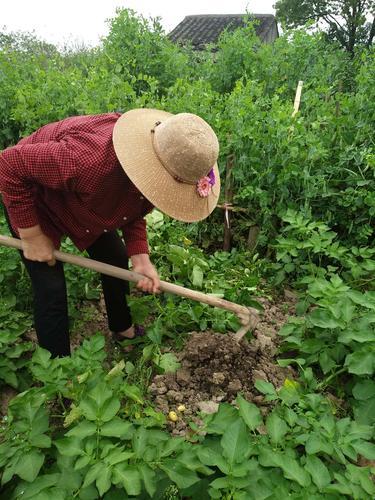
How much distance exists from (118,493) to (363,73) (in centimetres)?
399

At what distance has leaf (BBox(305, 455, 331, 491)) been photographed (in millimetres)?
1345

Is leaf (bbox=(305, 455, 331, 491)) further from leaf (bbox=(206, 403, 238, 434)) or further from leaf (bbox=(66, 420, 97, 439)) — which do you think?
leaf (bbox=(66, 420, 97, 439))

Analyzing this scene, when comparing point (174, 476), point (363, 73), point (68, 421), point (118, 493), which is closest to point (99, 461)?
point (118, 493)

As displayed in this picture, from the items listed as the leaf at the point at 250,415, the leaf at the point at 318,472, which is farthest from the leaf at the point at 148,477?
the leaf at the point at 318,472

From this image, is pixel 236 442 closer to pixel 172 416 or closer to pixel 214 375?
pixel 172 416

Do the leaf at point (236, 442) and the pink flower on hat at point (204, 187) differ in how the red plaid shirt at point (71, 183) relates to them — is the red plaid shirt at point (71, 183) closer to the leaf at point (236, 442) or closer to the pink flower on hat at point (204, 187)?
the pink flower on hat at point (204, 187)

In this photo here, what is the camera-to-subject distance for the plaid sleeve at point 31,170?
1.62 meters

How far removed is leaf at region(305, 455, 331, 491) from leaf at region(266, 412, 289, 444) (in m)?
0.13

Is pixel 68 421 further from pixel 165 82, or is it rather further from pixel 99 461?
pixel 165 82

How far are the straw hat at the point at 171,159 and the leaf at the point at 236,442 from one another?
2.59 ft

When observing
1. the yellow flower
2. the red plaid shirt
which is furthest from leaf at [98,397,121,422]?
the red plaid shirt

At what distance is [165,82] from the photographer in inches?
232

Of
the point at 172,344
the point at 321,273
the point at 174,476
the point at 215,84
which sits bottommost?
the point at 172,344

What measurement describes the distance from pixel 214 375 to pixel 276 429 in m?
0.66
